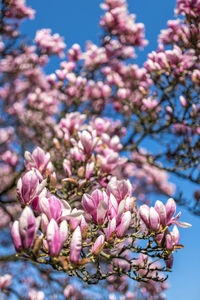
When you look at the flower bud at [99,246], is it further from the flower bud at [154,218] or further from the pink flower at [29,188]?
the pink flower at [29,188]

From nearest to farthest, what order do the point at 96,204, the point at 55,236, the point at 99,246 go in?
the point at 55,236 → the point at 99,246 → the point at 96,204

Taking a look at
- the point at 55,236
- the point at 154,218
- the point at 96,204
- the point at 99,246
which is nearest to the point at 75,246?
the point at 55,236

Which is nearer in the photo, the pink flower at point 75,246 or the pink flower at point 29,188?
the pink flower at point 75,246

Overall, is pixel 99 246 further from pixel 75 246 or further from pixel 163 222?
pixel 163 222

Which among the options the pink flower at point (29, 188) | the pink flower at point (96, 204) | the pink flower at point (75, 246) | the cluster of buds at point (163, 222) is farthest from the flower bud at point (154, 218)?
the pink flower at point (29, 188)

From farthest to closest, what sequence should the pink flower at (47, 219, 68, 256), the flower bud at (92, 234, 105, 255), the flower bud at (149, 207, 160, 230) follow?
the flower bud at (149, 207, 160, 230)
the flower bud at (92, 234, 105, 255)
the pink flower at (47, 219, 68, 256)

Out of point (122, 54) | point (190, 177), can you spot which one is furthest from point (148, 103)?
point (122, 54)

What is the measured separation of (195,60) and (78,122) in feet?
6.58

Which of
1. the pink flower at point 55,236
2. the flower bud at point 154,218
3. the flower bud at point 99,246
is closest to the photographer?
the pink flower at point 55,236

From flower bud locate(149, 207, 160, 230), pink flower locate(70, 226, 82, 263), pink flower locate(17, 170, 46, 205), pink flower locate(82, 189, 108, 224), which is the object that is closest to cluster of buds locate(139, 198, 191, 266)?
flower bud locate(149, 207, 160, 230)

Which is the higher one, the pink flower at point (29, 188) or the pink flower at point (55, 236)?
the pink flower at point (29, 188)

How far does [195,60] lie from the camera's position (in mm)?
4504

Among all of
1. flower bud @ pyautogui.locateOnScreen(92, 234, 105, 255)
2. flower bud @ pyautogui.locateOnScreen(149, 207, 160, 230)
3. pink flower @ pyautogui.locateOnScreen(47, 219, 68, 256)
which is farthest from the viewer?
flower bud @ pyautogui.locateOnScreen(149, 207, 160, 230)

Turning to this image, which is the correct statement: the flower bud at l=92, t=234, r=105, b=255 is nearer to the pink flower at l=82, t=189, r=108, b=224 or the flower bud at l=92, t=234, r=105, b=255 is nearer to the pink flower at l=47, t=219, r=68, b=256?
the pink flower at l=82, t=189, r=108, b=224
